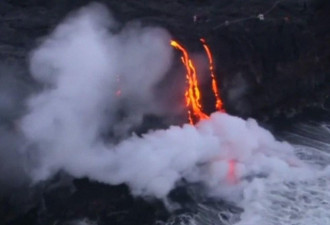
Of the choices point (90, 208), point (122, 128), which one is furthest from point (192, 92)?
point (90, 208)

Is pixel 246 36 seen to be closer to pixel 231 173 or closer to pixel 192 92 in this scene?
pixel 192 92

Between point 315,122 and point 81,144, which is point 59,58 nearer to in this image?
point 81,144

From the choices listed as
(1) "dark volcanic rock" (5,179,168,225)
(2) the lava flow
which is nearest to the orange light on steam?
(2) the lava flow

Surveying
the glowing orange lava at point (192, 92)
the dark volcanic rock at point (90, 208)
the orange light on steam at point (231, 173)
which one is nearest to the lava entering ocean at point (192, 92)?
the glowing orange lava at point (192, 92)

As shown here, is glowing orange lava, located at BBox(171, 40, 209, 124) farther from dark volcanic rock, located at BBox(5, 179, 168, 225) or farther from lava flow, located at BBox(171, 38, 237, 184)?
dark volcanic rock, located at BBox(5, 179, 168, 225)

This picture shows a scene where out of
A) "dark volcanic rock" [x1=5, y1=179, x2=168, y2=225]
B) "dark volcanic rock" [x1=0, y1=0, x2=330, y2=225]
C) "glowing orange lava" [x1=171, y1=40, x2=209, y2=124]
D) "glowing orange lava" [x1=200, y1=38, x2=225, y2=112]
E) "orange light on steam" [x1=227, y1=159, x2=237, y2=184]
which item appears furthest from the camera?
"dark volcanic rock" [x1=0, y1=0, x2=330, y2=225]

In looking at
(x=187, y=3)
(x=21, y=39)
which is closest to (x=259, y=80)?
(x=187, y=3)
